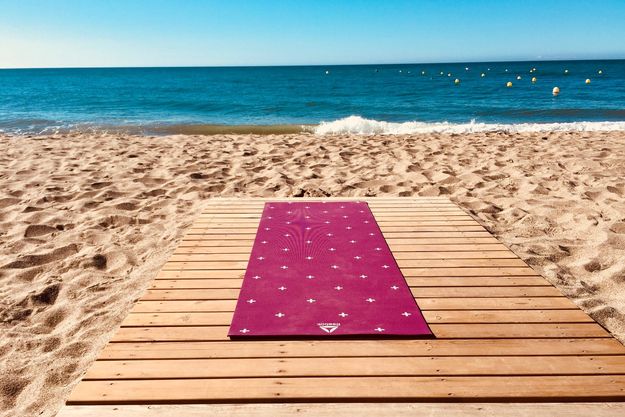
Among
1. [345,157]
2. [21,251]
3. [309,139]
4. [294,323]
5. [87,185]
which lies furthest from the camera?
[309,139]

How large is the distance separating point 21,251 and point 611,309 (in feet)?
16.8

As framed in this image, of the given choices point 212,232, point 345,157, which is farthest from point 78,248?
point 345,157

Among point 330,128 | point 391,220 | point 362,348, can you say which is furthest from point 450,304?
point 330,128

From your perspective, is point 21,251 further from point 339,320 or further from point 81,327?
point 339,320

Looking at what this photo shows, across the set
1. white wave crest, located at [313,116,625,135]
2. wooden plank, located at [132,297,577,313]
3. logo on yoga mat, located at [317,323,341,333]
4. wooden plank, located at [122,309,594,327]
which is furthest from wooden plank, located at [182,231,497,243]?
white wave crest, located at [313,116,625,135]

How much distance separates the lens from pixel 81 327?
11.0 ft

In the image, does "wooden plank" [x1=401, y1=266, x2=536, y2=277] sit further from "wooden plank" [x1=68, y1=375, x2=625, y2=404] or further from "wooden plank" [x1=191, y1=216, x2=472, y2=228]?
"wooden plank" [x1=68, y1=375, x2=625, y2=404]

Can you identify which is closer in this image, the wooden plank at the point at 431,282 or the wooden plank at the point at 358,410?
the wooden plank at the point at 358,410

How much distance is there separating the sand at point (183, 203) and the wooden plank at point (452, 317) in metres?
0.57

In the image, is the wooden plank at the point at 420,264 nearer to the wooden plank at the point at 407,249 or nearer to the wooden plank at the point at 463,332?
the wooden plank at the point at 407,249

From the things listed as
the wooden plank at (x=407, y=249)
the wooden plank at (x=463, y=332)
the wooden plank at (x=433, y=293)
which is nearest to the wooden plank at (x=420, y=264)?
the wooden plank at (x=407, y=249)

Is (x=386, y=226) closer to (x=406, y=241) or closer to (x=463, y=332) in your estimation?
(x=406, y=241)

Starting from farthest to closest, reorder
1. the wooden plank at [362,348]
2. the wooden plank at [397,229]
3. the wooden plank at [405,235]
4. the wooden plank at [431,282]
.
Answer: the wooden plank at [397,229] < the wooden plank at [405,235] < the wooden plank at [431,282] < the wooden plank at [362,348]

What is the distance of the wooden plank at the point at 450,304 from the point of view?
291 cm
